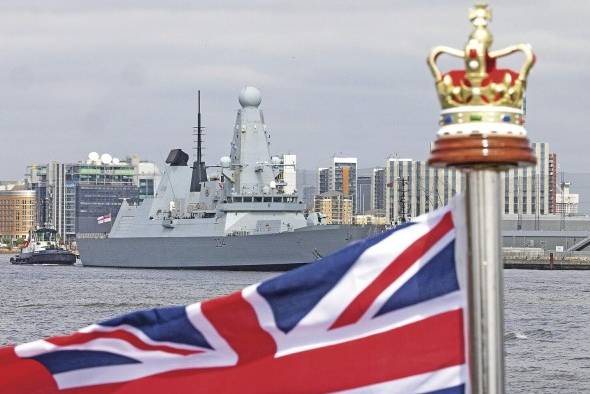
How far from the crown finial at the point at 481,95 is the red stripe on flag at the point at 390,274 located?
0.36m

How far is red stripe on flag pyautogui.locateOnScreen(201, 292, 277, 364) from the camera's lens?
4.59 metres

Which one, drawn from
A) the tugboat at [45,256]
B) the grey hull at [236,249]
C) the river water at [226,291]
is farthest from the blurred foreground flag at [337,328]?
the tugboat at [45,256]

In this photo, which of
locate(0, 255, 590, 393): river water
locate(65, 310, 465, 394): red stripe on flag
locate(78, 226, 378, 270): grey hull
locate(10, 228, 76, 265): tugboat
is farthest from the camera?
locate(10, 228, 76, 265): tugboat

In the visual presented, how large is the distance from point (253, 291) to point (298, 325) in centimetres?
18

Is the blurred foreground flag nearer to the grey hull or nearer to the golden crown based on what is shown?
the golden crown

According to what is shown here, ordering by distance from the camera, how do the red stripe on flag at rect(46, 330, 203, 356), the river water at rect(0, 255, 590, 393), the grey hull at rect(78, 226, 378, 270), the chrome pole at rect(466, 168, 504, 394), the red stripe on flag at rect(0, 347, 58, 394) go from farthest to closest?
the grey hull at rect(78, 226, 378, 270)
the river water at rect(0, 255, 590, 393)
the red stripe on flag at rect(0, 347, 58, 394)
the red stripe on flag at rect(46, 330, 203, 356)
the chrome pole at rect(466, 168, 504, 394)

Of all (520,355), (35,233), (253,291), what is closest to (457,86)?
(253,291)

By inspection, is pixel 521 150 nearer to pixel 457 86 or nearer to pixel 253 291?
pixel 457 86

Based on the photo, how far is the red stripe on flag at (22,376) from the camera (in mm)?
4828

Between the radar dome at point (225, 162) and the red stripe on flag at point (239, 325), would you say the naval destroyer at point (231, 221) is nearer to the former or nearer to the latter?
the radar dome at point (225, 162)

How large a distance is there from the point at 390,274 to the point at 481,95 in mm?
683

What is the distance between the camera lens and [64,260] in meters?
112

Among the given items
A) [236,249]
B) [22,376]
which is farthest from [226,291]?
[22,376]

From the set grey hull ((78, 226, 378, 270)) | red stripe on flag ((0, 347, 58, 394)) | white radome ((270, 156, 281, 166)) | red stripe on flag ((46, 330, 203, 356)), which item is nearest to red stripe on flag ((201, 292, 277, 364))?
red stripe on flag ((46, 330, 203, 356))
